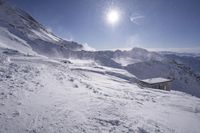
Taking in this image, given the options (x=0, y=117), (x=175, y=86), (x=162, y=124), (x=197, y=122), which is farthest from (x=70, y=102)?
(x=175, y=86)

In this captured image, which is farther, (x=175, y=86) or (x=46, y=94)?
(x=175, y=86)

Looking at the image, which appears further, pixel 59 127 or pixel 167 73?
pixel 167 73

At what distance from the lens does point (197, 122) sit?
1023 cm

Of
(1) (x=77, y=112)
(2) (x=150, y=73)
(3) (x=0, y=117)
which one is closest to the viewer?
(3) (x=0, y=117)

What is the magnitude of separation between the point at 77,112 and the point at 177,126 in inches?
222

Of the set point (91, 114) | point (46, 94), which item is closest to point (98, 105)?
point (91, 114)

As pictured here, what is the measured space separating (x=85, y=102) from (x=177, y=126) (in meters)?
5.56

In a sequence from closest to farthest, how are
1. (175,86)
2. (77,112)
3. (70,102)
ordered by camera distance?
(77,112), (70,102), (175,86)

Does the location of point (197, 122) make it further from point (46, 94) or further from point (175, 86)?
point (175, 86)

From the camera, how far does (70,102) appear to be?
9758 mm

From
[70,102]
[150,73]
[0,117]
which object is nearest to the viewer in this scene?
[0,117]

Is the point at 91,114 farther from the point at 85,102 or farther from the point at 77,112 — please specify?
the point at 85,102

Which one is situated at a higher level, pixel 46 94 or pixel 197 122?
pixel 46 94

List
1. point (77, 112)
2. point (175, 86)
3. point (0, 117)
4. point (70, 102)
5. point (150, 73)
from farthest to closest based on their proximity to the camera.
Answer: point (150, 73) → point (175, 86) → point (70, 102) → point (77, 112) → point (0, 117)
